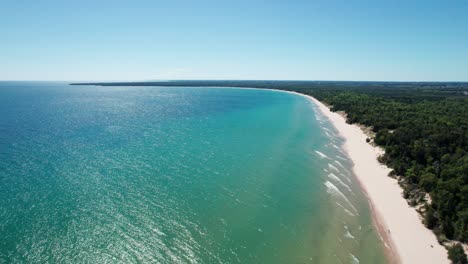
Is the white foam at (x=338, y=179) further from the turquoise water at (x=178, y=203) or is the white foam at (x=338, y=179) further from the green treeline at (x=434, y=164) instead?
the green treeline at (x=434, y=164)

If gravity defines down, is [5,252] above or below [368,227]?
above

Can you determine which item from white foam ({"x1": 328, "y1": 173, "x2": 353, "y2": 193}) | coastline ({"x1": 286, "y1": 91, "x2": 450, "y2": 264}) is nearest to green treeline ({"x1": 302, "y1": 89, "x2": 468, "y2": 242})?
coastline ({"x1": 286, "y1": 91, "x2": 450, "y2": 264})

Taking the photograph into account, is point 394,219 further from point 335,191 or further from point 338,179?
point 338,179

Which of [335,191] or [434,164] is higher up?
[434,164]

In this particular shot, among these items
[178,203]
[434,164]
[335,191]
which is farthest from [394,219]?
[178,203]

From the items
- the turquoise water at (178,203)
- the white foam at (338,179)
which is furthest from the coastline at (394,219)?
the white foam at (338,179)

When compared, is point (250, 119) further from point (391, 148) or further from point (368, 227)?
point (368, 227)

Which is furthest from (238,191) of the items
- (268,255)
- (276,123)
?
(276,123)
